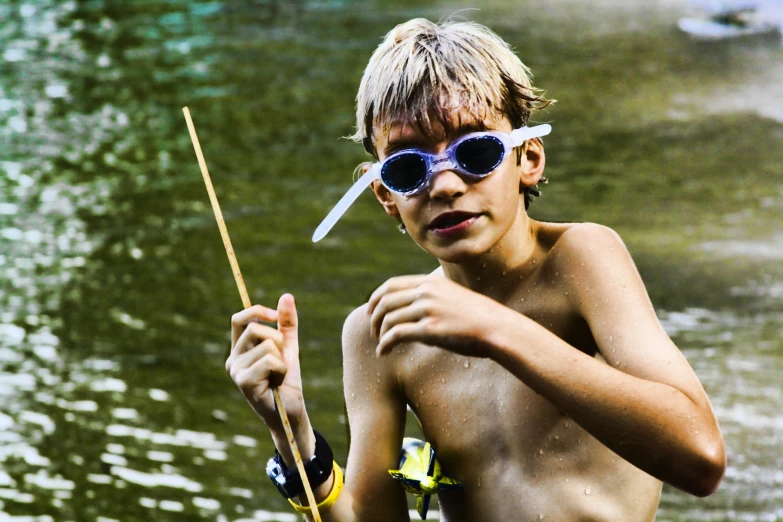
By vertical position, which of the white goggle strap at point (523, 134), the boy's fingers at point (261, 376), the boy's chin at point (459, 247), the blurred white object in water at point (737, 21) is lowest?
the blurred white object in water at point (737, 21)

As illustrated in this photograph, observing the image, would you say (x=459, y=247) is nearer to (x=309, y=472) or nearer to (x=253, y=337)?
(x=253, y=337)

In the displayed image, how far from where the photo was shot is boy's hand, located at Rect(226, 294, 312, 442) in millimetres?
2326

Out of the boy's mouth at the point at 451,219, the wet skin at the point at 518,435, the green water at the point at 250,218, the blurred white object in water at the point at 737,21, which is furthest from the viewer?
the blurred white object in water at the point at 737,21

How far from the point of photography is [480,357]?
82.6 inches

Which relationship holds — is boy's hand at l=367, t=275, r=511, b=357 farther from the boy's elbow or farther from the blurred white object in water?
the blurred white object in water

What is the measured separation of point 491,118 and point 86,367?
11.8 feet

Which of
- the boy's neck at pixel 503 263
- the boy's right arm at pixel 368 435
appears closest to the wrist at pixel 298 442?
the boy's right arm at pixel 368 435

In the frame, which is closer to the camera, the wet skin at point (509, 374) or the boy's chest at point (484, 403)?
the wet skin at point (509, 374)

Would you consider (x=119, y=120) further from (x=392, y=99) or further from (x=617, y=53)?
(x=392, y=99)

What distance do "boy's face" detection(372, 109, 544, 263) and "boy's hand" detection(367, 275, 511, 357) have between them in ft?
1.13

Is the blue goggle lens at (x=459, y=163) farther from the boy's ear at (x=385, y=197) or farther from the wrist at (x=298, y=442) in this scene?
the wrist at (x=298, y=442)

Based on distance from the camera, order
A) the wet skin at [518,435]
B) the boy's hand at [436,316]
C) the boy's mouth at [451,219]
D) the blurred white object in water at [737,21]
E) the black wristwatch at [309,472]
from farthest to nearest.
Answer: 1. the blurred white object in water at [737,21]
2. the black wristwatch at [309,472]
3. the wet skin at [518,435]
4. the boy's mouth at [451,219]
5. the boy's hand at [436,316]

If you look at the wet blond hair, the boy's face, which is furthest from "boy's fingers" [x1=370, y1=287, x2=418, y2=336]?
the wet blond hair

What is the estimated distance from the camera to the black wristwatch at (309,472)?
256 centimetres
